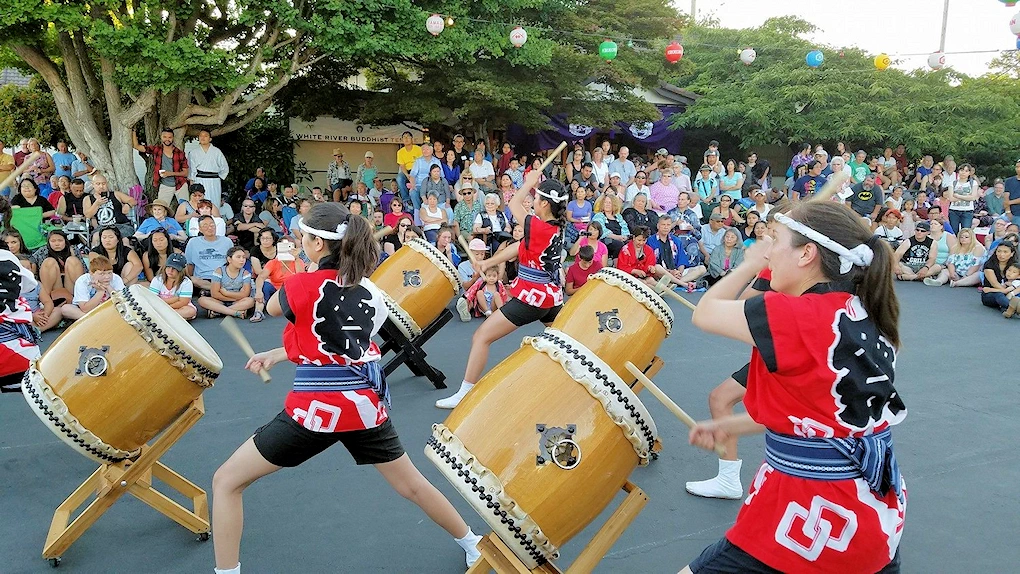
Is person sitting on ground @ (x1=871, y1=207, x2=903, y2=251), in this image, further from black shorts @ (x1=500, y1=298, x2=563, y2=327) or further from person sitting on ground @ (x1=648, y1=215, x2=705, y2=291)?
black shorts @ (x1=500, y1=298, x2=563, y2=327)

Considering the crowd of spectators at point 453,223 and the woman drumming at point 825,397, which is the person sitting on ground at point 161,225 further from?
the woman drumming at point 825,397

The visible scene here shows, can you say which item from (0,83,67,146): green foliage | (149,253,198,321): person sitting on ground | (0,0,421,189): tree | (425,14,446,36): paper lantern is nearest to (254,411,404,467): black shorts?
(149,253,198,321): person sitting on ground

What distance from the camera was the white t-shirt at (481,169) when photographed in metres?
9.80

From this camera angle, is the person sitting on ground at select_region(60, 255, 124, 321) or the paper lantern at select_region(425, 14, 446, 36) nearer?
the person sitting on ground at select_region(60, 255, 124, 321)

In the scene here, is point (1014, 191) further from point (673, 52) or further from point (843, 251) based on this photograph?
point (843, 251)

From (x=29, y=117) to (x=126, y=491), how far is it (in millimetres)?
10051

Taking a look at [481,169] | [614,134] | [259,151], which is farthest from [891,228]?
[259,151]

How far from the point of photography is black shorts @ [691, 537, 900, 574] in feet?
5.21

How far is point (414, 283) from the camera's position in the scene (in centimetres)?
426

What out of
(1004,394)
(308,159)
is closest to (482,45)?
(308,159)

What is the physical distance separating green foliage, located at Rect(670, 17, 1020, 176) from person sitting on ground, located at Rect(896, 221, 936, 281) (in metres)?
4.91

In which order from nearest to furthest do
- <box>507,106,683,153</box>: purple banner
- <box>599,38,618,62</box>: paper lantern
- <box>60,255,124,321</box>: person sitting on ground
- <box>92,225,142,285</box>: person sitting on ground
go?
<box>60,255,124,321</box>: person sitting on ground < <box>92,225,142,285</box>: person sitting on ground < <box>599,38,618,62</box>: paper lantern < <box>507,106,683,153</box>: purple banner

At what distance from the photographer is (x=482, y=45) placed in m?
9.08

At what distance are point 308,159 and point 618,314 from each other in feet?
34.1
